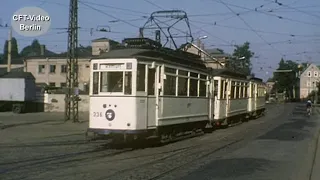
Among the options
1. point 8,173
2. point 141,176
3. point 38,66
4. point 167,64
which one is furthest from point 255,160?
point 38,66

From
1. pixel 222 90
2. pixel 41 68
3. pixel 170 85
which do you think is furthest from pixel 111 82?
pixel 41 68

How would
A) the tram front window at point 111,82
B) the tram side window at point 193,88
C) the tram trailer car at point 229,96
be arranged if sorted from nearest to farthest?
1. the tram front window at point 111,82
2. the tram side window at point 193,88
3. the tram trailer car at point 229,96

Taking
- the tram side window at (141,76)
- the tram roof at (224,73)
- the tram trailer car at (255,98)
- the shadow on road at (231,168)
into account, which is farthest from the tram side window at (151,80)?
the tram trailer car at (255,98)

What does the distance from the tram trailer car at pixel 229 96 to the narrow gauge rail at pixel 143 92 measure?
4.69 meters

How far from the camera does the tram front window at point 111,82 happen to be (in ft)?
48.0

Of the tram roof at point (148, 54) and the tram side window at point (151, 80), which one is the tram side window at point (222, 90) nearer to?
the tram roof at point (148, 54)

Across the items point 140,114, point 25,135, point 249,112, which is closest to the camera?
point 140,114

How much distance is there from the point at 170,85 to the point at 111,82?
7.42ft

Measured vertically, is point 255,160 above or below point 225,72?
below

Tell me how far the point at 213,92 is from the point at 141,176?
1336cm

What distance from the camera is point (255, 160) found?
12.3 meters

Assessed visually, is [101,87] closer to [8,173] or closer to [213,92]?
[8,173]

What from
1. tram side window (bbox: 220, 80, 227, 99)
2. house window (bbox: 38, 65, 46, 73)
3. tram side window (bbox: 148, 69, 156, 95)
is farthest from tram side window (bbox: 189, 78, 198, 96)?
house window (bbox: 38, 65, 46, 73)

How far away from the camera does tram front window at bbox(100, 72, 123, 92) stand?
14.6 meters
